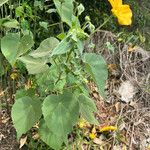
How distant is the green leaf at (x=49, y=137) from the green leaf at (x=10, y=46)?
13.5 inches

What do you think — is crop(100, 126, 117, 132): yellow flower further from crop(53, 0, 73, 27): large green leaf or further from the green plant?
crop(53, 0, 73, 27): large green leaf

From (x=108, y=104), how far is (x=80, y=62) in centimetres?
80

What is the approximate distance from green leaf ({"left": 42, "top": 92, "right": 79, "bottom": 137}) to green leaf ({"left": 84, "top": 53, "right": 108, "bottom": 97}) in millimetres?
171

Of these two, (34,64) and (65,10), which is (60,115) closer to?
(34,64)

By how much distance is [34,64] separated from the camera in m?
2.09

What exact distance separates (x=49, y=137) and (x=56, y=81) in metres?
0.26

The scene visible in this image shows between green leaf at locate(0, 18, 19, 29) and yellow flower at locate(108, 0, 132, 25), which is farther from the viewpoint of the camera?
green leaf at locate(0, 18, 19, 29)

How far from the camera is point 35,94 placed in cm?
234

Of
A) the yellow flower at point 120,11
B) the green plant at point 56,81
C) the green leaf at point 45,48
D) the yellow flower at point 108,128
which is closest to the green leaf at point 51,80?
the green plant at point 56,81

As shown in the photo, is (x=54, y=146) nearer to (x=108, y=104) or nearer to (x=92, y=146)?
(x=92, y=146)

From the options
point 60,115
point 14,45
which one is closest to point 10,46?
point 14,45

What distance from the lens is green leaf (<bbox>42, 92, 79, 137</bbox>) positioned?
6.68 ft

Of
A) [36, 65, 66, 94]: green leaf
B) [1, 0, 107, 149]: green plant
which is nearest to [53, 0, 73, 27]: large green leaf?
[1, 0, 107, 149]: green plant

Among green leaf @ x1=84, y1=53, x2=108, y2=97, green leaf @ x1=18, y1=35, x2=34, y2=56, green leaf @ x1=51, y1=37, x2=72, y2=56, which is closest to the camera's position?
green leaf @ x1=51, y1=37, x2=72, y2=56
